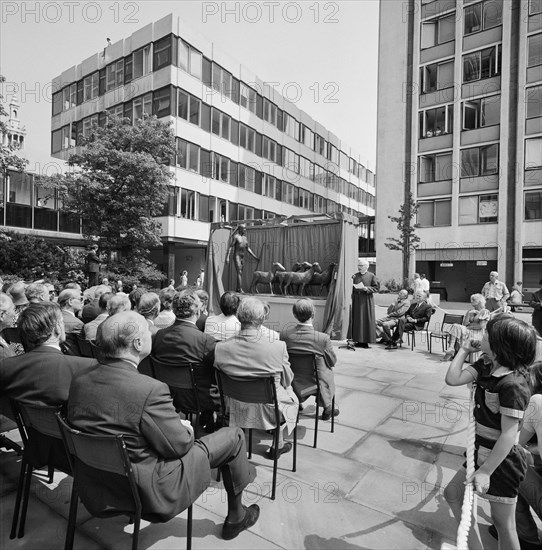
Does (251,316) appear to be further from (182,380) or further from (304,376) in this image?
(304,376)

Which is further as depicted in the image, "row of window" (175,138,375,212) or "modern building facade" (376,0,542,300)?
"row of window" (175,138,375,212)

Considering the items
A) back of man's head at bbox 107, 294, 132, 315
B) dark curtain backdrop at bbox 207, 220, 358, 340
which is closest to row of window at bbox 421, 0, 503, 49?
dark curtain backdrop at bbox 207, 220, 358, 340

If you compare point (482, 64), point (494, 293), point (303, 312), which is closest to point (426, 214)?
point (482, 64)

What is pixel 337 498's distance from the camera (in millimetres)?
2703

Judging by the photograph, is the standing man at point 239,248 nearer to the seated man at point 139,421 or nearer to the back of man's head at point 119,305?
the back of man's head at point 119,305

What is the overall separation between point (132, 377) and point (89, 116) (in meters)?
29.1

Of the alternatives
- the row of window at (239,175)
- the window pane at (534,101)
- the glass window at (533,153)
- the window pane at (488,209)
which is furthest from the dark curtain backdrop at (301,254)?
the window pane at (534,101)

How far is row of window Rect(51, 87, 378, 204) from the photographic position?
22484mm

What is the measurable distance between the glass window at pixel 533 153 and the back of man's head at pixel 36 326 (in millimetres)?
24900

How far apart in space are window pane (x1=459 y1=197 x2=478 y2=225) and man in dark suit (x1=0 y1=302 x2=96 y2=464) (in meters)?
24.3

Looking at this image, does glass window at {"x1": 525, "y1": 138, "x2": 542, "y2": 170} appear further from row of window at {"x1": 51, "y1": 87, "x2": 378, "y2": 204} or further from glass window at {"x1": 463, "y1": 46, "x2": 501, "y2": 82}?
row of window at {"x1": 51, "y1": 87, "x2": 378, "y2": 204}

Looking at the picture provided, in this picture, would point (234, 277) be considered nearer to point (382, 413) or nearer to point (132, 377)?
point (382, 413)

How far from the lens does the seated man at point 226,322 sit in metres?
4.07

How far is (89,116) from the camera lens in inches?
1032
